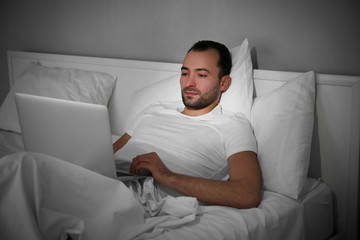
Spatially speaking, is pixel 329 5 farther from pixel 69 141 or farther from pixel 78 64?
pixel 78 64

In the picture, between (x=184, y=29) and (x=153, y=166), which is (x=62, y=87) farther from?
(x=153, y=166)

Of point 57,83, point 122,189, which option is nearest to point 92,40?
point 57,83

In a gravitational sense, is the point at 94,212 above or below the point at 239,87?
below

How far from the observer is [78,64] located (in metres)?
2.77

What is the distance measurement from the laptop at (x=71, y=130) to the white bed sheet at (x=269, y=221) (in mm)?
258

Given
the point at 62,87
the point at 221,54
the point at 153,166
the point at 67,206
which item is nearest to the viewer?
the point at 67,206

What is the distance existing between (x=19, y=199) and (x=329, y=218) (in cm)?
121

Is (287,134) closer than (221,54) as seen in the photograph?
Yes

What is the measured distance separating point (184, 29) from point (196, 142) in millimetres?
831

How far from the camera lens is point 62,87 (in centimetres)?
260

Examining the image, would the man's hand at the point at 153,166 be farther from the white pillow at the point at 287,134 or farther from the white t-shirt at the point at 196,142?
the white pillow at the point at 287,134

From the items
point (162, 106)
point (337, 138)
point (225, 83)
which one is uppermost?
point (225, 83)

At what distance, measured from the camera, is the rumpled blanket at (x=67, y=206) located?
114 cm

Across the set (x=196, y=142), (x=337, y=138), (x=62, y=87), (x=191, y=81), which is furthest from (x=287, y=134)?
(x=62, y=87)
